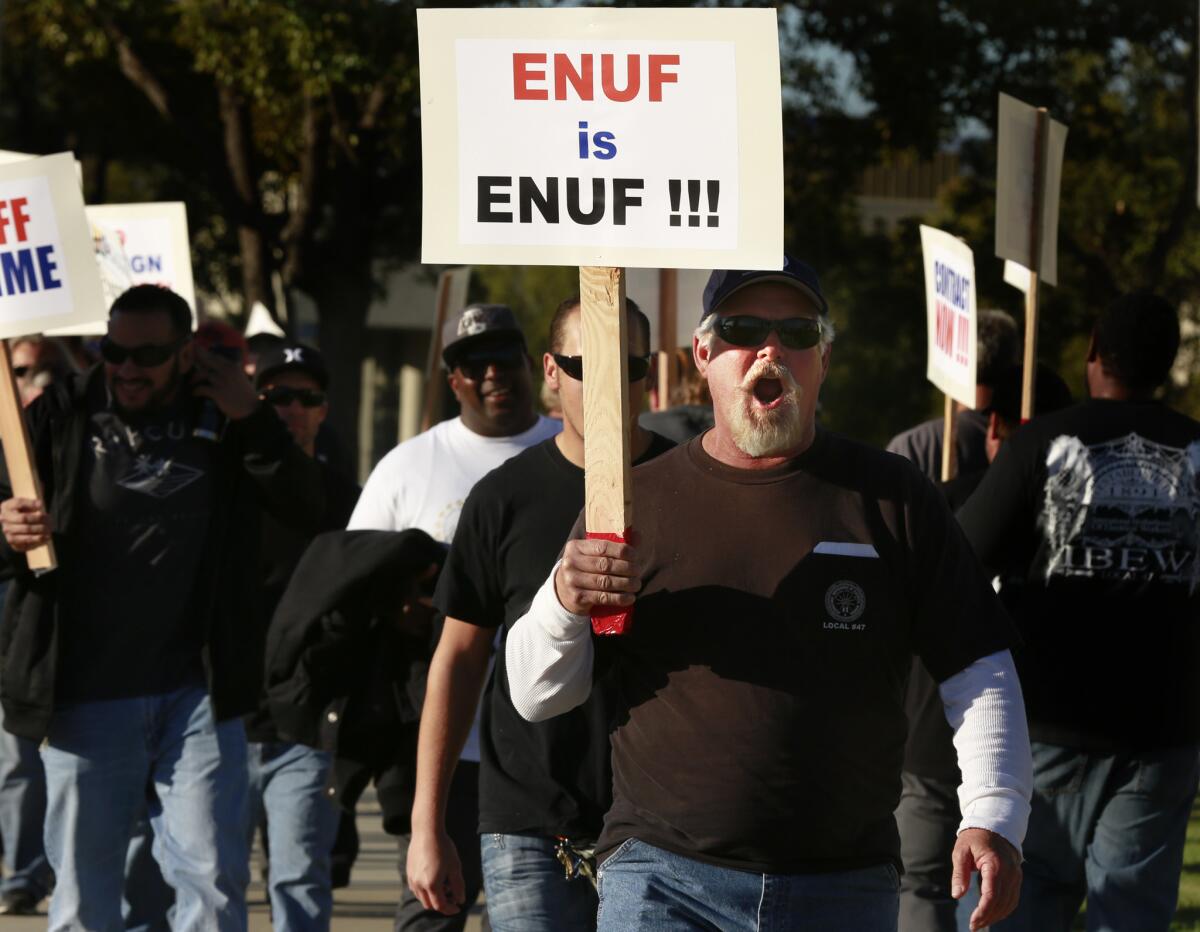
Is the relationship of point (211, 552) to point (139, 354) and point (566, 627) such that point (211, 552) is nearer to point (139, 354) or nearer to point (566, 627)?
point (139, 354)

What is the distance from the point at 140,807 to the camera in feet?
18.8

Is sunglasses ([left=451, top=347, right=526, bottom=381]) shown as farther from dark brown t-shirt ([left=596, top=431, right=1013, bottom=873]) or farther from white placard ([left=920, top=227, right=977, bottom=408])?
dark brown t-shirt ([left=596, top=431, right=1013, bottom=873])

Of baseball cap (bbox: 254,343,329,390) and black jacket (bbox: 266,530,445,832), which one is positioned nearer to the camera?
black jacket (bbox: 266,530,445,832)

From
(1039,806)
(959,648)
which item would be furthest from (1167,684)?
(959,648)

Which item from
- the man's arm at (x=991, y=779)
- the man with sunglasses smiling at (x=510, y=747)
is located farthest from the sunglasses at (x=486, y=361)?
the man's arm at (x=991, y=779)

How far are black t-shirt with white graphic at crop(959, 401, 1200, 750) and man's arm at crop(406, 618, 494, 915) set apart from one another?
1.39 meters

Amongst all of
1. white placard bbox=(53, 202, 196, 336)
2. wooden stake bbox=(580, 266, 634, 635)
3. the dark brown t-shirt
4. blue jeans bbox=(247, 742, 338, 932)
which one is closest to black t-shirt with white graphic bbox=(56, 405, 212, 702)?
blue jeans bbox=(247, 742, 338, 932)

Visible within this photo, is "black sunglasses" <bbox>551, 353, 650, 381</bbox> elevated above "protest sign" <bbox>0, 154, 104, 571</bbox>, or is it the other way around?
"protest sign" <bbox>0, 154, 104, 571</bbox>

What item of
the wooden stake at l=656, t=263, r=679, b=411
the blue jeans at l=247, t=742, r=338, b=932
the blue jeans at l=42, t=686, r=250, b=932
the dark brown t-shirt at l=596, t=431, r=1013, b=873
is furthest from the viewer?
the wooden stake at l=656, t=263, r=679, b=411

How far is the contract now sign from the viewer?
3.69 meters

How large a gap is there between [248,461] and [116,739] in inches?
32.6

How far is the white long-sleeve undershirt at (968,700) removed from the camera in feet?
11.6

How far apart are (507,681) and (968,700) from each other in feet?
4.00

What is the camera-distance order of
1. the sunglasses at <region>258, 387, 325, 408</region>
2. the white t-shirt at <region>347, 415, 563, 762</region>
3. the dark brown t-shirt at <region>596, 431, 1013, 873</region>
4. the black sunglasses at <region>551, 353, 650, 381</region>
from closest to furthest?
the dark brown t-shirt at <region>596, 431, 1013, 873</region>, the black sunglasses at <region>551, 353, 650, 381</region>, the white t-shirt at <region>347, 415, 563, 762</region>, the sunglasses at <region>258, 387, 325, 408</region>
